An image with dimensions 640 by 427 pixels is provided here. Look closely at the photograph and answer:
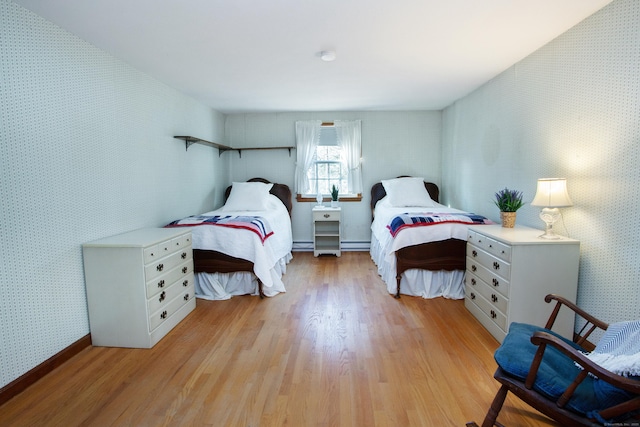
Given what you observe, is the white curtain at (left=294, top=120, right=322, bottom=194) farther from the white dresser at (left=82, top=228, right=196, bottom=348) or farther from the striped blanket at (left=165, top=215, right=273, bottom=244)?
the white dresser at (left=82, top=228, right=196, bottom=348)

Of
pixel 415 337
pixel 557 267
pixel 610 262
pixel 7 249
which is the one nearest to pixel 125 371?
pixel 7 249

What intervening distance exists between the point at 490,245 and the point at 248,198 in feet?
10.3

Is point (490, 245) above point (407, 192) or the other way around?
the other way around

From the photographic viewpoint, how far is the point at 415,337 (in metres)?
2.50

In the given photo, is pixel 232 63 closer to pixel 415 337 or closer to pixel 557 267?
pixel 415 337

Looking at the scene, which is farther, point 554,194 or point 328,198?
point 328,198

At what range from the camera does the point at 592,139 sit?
7.22 feet

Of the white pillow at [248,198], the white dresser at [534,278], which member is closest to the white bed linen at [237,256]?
the white pillow at [248,198]

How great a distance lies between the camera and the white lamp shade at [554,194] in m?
2.25

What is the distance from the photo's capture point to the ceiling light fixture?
267 centimetres

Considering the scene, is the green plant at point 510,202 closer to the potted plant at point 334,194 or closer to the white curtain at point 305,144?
the potted plant at point 334,194

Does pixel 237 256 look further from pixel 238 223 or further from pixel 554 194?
pixel 554 194

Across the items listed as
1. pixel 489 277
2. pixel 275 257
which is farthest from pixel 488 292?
pixel 275 257

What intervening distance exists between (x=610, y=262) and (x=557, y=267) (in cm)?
29
